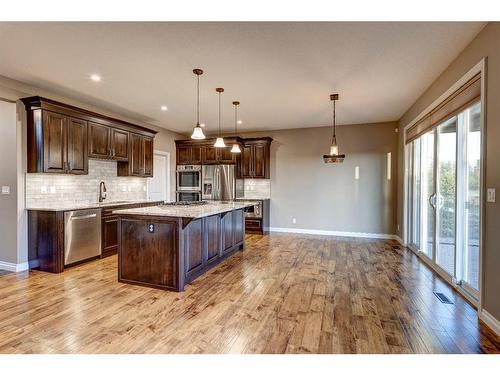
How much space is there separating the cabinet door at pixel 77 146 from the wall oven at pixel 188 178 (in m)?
2.91

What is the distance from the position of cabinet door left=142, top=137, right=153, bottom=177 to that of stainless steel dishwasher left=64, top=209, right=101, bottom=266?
1.69m

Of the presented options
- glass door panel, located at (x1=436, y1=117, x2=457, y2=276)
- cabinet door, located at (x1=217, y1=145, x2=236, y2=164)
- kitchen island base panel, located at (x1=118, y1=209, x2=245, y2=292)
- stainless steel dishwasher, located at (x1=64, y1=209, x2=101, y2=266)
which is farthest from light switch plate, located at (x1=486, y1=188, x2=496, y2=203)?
cabinet door, located at (x1=217, y1=145, x2=236, y2=164)

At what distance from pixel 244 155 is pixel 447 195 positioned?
4.46 meters

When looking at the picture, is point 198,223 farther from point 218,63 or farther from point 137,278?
point 218,63

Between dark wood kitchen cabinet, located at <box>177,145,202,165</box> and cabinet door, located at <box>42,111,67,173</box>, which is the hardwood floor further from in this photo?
dark wood kitchen cabinet, located at <box>177,145,202,165</box>

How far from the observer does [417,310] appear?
2.65 m

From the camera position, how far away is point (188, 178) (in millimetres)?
7207

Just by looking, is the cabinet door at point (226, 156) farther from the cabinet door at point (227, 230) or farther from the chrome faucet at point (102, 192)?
the chrome faucet at point (102, 192)

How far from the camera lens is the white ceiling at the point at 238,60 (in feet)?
8.20

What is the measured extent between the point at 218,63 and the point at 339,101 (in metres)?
2.39

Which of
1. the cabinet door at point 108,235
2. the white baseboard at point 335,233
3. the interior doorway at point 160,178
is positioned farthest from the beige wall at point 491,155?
the interior doorway at point 160,178

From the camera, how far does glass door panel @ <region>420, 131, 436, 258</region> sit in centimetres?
407

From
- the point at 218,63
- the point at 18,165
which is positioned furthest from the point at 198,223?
the point at 18,165

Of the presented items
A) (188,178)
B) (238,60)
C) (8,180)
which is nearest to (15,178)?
(8,180)
